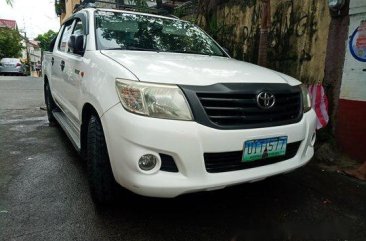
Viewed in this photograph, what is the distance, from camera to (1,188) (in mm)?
3141

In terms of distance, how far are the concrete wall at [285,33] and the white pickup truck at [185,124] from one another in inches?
70.8

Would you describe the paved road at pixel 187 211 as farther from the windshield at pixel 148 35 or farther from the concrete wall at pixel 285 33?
the concrete wall at pixel 285 33

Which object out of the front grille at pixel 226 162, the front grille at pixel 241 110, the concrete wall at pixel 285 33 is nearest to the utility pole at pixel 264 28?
the concrete wall at pixel 285 33

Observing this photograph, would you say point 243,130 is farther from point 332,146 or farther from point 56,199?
point 332,146

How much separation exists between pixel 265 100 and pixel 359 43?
2004 mm

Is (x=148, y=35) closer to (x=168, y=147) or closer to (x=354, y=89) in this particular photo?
(x=168, y=147)

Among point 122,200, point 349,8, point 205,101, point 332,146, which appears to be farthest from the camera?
point 332,146

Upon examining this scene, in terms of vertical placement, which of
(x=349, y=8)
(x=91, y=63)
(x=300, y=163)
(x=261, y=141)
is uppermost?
(x=349, y=8)

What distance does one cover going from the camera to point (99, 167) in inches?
96.7

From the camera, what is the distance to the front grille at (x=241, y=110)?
2.20 meters

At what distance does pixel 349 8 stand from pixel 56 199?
3565 mm

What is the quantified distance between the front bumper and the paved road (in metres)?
0.44

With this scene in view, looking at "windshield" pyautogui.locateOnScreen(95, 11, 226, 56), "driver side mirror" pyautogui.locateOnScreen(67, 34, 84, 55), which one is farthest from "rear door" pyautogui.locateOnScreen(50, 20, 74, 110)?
"windshield" pyautogui.locateOnScreen(95, 11, 226, 56)

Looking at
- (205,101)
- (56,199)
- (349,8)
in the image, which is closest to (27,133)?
(56,199)
